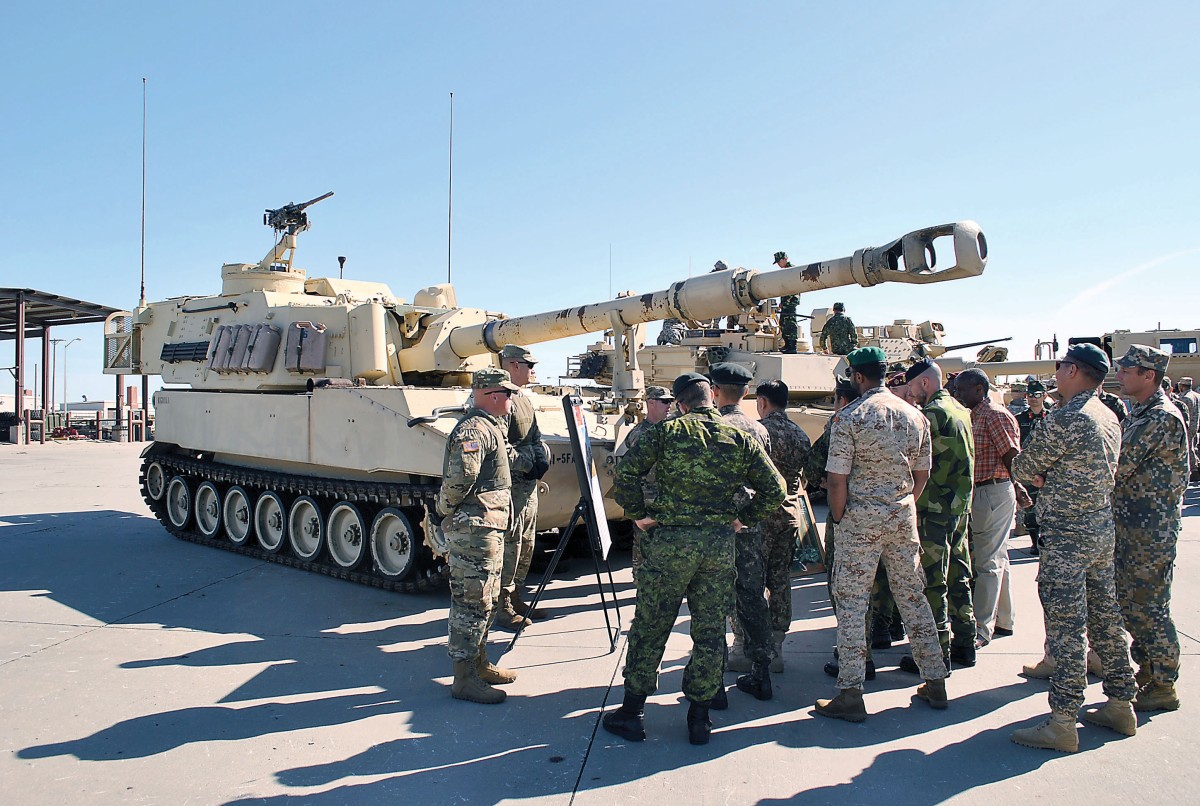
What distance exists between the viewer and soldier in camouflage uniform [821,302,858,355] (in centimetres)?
1433

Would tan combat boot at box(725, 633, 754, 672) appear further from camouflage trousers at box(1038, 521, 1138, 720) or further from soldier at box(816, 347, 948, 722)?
camouflage trousers at box(1038, 521, 1138, 720)

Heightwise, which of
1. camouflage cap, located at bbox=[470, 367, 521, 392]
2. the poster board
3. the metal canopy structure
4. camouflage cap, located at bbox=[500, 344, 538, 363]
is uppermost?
the metal canopy structure

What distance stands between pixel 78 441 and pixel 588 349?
78.4ft

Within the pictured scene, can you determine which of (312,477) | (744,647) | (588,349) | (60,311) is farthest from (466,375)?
(60,311)

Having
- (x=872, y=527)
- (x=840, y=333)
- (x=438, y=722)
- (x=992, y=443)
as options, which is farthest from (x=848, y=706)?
(x=840, y=333)

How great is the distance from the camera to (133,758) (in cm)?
415

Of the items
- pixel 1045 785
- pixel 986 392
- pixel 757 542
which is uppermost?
pixel 986 392

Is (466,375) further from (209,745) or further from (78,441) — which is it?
(78,441)

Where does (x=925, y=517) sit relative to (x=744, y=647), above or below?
above

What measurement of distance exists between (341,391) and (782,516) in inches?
186

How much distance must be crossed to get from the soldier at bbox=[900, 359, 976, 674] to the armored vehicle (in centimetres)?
103

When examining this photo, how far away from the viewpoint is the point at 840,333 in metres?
14.4

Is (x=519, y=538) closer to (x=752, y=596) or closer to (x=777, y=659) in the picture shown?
(x=752, y=596)

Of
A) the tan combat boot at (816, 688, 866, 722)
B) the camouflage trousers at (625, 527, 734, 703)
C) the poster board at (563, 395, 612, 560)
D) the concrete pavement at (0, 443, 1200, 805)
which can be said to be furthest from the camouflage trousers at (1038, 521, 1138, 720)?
the poster board at (563, 395, 612, 560)
